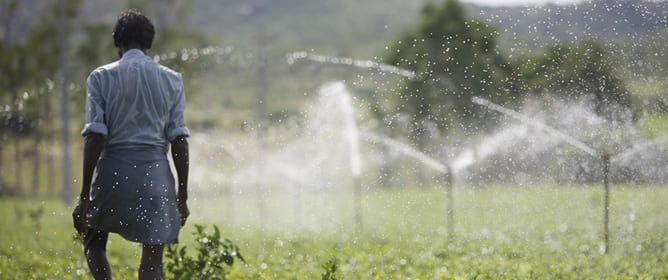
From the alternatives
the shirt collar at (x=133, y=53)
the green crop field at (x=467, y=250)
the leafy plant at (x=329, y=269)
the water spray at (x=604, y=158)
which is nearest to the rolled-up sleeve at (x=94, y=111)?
the shirt collar at (x=133, y=53)

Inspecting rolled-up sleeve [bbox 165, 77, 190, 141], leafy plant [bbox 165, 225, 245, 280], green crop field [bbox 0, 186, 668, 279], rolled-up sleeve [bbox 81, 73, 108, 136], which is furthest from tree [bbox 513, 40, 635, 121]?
rolled-up sleeve [bbox 81, 73, 108, 136]

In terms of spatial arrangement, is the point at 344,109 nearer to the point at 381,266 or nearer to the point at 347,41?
the point at 381,266

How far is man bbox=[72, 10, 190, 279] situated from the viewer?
5.45m

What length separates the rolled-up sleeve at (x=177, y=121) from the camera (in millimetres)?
5582

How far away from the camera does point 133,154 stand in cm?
547

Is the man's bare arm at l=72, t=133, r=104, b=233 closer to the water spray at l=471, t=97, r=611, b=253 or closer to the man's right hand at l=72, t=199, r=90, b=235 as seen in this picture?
the man's right hand at l=72, t=199, r=90, b=235

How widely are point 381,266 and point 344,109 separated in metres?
28.0

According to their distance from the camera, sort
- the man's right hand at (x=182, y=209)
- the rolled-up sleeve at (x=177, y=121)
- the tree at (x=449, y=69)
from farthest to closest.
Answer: the tree at (x=449, y=69) → the man's right hand at (x=182, y=209) → the rolled-up sleeve at (x=177, y=121)

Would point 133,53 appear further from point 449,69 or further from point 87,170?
point 449,69

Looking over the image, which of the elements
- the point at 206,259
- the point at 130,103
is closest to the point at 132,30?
the point at 130,103

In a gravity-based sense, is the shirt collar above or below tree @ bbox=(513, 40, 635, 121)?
below

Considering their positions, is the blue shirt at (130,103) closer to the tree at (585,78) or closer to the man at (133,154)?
the man at (133,154)

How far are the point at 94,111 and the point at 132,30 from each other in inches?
23.0

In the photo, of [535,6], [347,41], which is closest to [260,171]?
[535,6]
